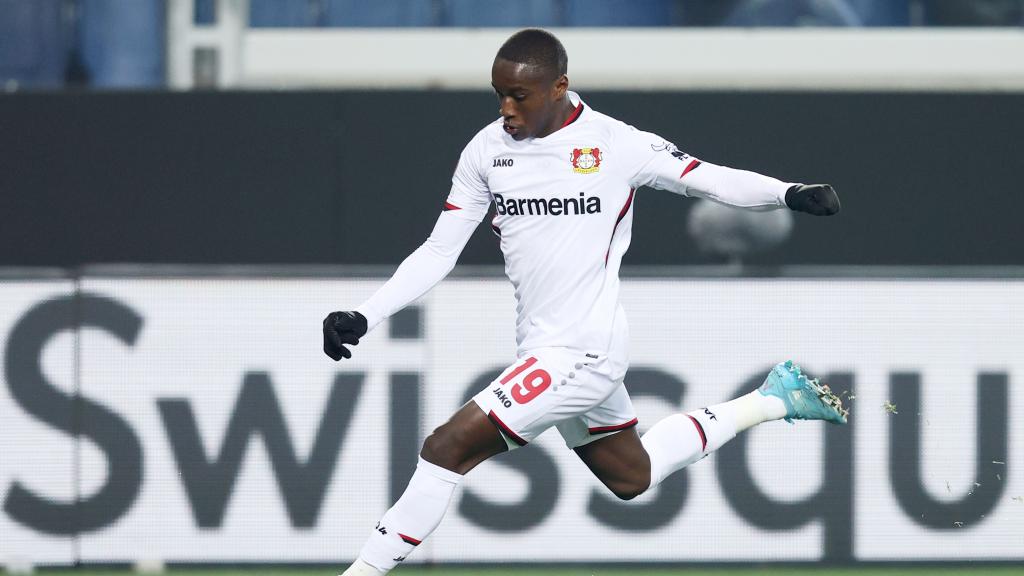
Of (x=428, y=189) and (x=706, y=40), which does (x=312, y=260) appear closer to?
(x=428, y=189)

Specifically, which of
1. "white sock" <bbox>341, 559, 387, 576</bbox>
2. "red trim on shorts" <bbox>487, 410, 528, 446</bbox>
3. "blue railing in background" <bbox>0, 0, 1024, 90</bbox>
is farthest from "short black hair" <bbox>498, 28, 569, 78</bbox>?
"blue railing in background" <bbox>0, 0, 1024, 90</bbox>

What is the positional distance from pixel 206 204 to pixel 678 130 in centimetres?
292

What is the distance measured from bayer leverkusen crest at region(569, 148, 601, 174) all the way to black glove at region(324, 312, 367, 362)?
0.84 m

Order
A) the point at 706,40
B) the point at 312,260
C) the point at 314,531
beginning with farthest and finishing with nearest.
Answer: the point at 706,40 → the point at 312,260 → the point at 314,531

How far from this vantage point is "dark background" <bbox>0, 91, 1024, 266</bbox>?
1102 cm

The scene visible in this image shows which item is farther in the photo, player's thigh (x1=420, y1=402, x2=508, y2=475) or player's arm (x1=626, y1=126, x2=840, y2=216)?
player's thigh (x1=420, y1=402, x2=508, y2=475)

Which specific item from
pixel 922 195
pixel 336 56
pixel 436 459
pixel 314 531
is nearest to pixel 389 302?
pixel 436 459

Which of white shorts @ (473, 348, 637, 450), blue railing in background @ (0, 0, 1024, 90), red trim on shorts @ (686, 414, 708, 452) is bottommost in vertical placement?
red trim on shorts @ (686, 414, 708, 452)

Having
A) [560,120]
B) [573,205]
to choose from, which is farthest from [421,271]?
[560,120]

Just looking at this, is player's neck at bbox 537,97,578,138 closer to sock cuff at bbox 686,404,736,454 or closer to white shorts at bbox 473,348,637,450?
white shorts at bbox 473,348,637,450

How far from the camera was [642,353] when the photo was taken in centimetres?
809

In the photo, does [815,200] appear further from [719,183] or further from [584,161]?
[584,161]

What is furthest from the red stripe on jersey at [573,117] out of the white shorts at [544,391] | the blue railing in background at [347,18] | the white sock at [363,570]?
the blue railing in background at [347,18]

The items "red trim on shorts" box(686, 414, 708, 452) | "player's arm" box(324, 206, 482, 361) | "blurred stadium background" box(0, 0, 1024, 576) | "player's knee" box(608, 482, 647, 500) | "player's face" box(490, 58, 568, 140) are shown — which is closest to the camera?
"player's face" box(490, 58, 568, 140)
